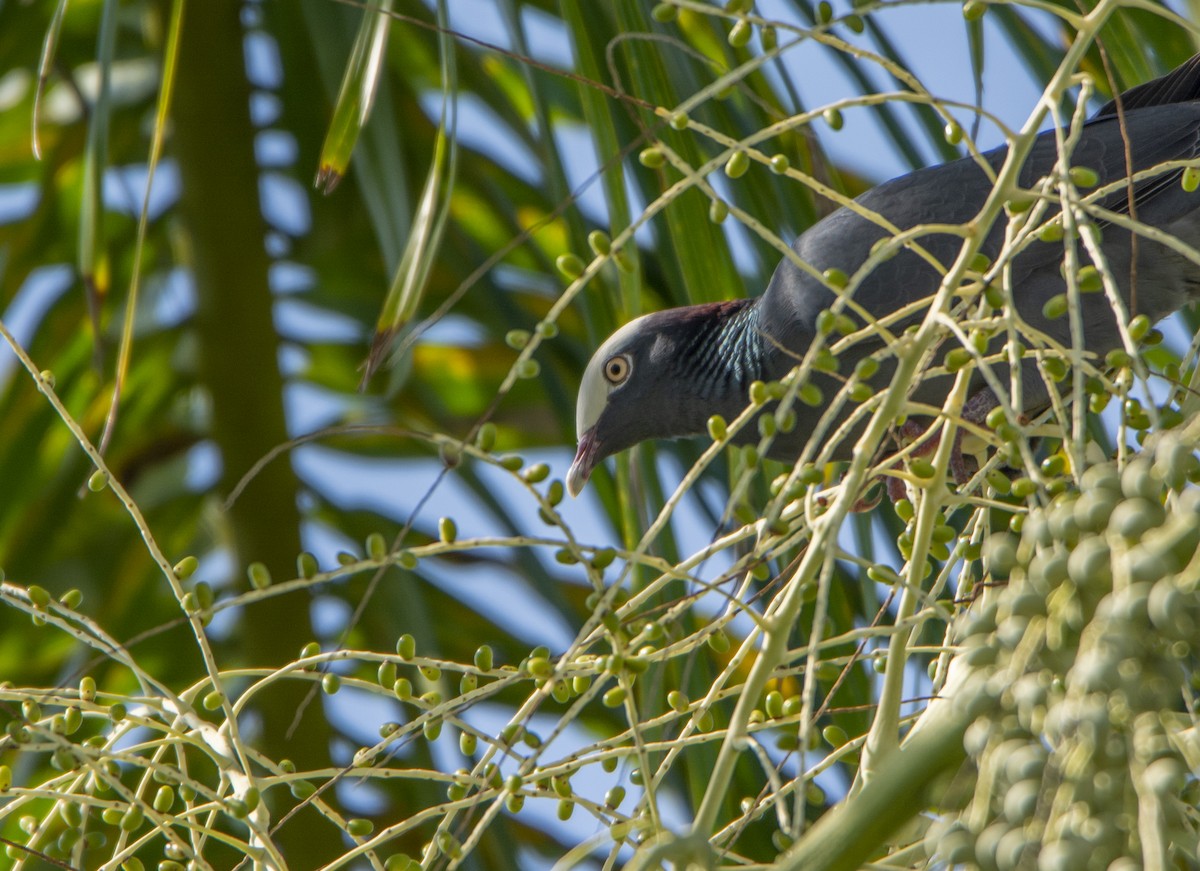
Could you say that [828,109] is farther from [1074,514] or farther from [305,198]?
[305,198]

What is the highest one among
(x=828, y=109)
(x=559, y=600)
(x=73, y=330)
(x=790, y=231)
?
(x=73, y=330)

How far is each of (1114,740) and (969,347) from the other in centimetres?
24

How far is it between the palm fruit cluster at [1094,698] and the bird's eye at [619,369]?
1435mm

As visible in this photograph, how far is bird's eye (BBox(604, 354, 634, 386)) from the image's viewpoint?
212 centimetres

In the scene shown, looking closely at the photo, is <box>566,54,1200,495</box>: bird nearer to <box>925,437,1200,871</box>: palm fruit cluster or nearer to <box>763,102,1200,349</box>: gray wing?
<box>763,102,1200,349</box>: gray wing

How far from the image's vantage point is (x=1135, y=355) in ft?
2.50

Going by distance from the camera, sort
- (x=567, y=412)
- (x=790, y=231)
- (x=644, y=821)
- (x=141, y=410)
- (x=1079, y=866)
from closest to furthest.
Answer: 1. (x=1079, y=866)
2. (x=644, y=821)
3. (x=790, y=231)
4. (x=567, y=412)
5. (x=141, y=410)

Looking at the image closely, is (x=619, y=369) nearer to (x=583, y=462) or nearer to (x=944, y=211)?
(x=583, y=462)

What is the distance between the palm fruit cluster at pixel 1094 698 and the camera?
24.2 inches

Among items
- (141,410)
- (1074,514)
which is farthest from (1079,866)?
(141,410)

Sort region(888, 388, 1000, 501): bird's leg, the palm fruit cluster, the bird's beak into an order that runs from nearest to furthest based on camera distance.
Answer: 1. the palm fruit cluster
2. region(888, 388, 1000, 501): bird's leg
3. the bird's beak

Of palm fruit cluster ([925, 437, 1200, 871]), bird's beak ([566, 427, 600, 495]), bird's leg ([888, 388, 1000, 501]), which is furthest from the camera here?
bird's beak ([566, 427, 600, 495])

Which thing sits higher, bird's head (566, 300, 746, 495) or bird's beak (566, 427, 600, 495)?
bird's head (566, 300, 746, 495)

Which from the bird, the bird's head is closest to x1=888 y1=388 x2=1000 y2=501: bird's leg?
the bird
